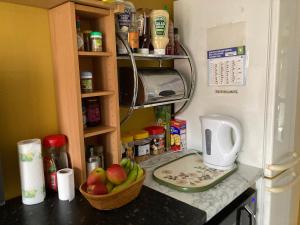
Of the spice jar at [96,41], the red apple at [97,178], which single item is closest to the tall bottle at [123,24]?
the spice jar at [96,41]

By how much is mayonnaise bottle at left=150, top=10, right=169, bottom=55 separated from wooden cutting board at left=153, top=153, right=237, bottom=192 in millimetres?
620

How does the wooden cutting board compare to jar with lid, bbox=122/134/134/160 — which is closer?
the wooden cutting board

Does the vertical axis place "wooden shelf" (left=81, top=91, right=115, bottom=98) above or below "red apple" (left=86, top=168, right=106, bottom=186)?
above

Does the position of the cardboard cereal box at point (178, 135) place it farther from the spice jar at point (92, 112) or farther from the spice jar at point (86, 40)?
the spice jar at point (86, 40)

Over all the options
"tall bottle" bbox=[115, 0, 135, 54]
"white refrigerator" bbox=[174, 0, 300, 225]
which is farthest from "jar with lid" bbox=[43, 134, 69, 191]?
"white refrigerator" bbox=[174, 0, 300, 225]

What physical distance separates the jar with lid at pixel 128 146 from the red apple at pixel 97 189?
0.47m

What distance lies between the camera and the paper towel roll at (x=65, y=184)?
3.26 feet

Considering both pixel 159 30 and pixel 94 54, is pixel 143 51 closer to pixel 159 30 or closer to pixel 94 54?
pixel 159 30

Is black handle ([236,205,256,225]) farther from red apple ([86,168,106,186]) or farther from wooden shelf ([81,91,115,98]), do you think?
wooden shelf ([81,91,115,98])

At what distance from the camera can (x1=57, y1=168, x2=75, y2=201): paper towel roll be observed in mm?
993

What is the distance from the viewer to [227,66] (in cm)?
136

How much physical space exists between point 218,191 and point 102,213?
51cm

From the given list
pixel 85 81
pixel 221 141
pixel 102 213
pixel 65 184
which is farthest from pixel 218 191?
pixel 85 81

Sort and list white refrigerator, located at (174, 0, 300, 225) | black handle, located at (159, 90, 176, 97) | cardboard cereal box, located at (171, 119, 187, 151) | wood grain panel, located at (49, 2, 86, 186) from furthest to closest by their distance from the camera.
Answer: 1. cardboard cereal box, located at (171, 119, 187, 151)
2. black handle, located at (159, 90, 176, 97)
3. white refrigerator, located at (174, 0, 300, 225)
4. wood grain panel, located at (49, 2, 86, 186)
